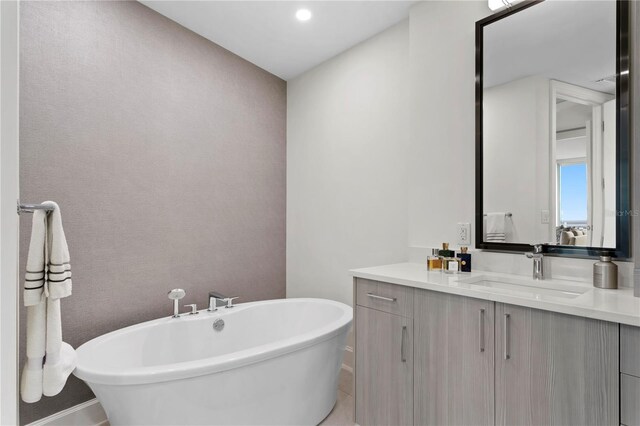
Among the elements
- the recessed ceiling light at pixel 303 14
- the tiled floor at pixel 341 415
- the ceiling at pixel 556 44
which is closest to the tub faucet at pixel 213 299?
the tiled floor at pixel 341 415

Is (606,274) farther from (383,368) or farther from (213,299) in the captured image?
(213,299)

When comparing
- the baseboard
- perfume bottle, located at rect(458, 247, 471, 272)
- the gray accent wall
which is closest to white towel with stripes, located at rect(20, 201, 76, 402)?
the gray accent wall

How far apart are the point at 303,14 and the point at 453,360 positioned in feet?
7.61

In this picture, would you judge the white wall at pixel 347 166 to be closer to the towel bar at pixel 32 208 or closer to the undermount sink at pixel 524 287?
the undermount sink at pixel 524 287

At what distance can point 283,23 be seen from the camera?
2379 mm

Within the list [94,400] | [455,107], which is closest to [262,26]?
[455,107]

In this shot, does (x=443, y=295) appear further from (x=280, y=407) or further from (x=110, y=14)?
(x=110, y=14)

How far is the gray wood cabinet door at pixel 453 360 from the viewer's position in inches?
51.7

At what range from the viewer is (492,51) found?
1813 millimetres

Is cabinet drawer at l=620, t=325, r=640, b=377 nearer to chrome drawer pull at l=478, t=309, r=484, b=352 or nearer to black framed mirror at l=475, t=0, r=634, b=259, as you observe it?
→ chrome drawer pull at l=478, t=309, r=484, b=352

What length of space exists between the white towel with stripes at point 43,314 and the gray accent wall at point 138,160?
99cm

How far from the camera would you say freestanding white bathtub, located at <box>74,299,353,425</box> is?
4.80ft

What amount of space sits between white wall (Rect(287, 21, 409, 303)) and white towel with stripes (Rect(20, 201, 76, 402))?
1.92 m

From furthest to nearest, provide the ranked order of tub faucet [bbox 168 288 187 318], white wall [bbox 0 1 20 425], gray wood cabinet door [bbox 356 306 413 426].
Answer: tub faucet [bbox 168 288 187 318], gray wood cabinet door [bbox 356 306 413 426], white wall [bbox 0 1 20 425]
